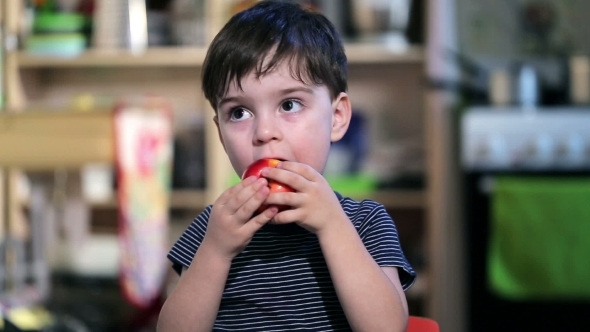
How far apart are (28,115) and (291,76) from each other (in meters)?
1.26

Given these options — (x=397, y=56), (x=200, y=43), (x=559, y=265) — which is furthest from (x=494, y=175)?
(x=200, y=43)

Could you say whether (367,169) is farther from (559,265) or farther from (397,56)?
(559,265)

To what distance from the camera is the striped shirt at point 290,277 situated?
826 mm

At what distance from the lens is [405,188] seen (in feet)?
8.43

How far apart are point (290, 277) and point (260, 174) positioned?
0.46 ft

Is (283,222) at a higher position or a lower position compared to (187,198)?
higher

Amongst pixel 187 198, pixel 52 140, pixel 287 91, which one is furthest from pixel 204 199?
pixel 287 91

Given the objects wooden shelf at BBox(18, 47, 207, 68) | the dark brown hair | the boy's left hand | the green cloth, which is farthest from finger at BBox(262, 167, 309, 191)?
wooden shelf at BBox(18, 47, 207, 68)

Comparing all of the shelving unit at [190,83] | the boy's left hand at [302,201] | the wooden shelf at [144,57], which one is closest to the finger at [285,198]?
the boy's left hand at [302,201]

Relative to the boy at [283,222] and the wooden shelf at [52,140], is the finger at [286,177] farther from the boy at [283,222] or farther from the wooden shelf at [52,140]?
the wooden shelf at [52,140]

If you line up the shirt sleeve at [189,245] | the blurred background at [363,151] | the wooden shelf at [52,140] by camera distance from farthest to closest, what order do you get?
the blurred background at [363,151] < the wooden shelf at [52,140] < the shirt sleeve at [189,245]

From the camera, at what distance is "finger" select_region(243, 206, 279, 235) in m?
0.76

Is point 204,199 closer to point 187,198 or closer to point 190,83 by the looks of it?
point 187,198

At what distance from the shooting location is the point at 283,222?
761mm
